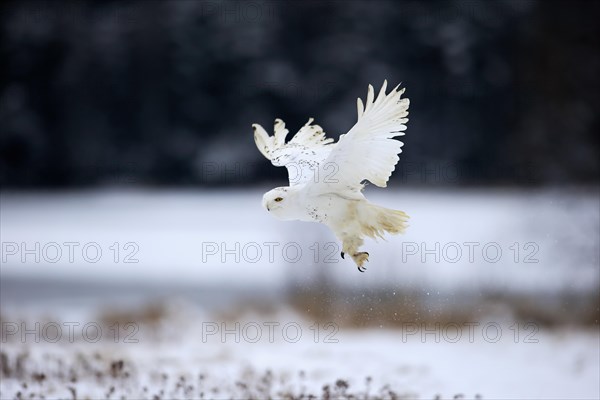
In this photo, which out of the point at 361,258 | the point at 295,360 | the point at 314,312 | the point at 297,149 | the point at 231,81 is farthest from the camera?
the point at 231,81

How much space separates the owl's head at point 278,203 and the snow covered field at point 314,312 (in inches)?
55.8

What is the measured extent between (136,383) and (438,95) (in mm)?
20442

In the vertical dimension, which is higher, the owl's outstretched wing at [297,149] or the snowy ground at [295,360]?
the owl's outstretched wing at [297,149]

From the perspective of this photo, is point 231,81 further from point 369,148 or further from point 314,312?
point 369,148

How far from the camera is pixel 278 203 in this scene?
16.8 feet

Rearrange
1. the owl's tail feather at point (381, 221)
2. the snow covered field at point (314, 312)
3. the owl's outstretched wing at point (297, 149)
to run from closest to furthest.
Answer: the owl's tail feather at point (381, 221) < the owl's outstretched wing at point (297, 149) < the snow covered field at point (314, 312)

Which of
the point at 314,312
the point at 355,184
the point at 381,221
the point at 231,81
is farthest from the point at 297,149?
the point at 231,81

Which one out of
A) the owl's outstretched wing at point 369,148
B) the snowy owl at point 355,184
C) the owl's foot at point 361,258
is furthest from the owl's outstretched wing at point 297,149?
the owl's foot at point 361,258

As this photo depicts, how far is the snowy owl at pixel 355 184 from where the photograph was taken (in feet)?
16.6

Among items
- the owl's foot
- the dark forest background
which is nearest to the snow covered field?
the owl's foot

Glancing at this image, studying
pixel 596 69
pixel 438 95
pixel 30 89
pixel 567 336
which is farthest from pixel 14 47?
pixel 567 336

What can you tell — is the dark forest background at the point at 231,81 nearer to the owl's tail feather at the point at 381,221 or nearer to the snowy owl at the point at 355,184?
the owl's tail feather at the point at 381,221

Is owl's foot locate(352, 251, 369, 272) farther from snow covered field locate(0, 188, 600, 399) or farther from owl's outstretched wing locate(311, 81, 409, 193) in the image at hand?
snow covered field locate(0, 188, 600, 399)

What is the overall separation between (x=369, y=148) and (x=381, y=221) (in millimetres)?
496
